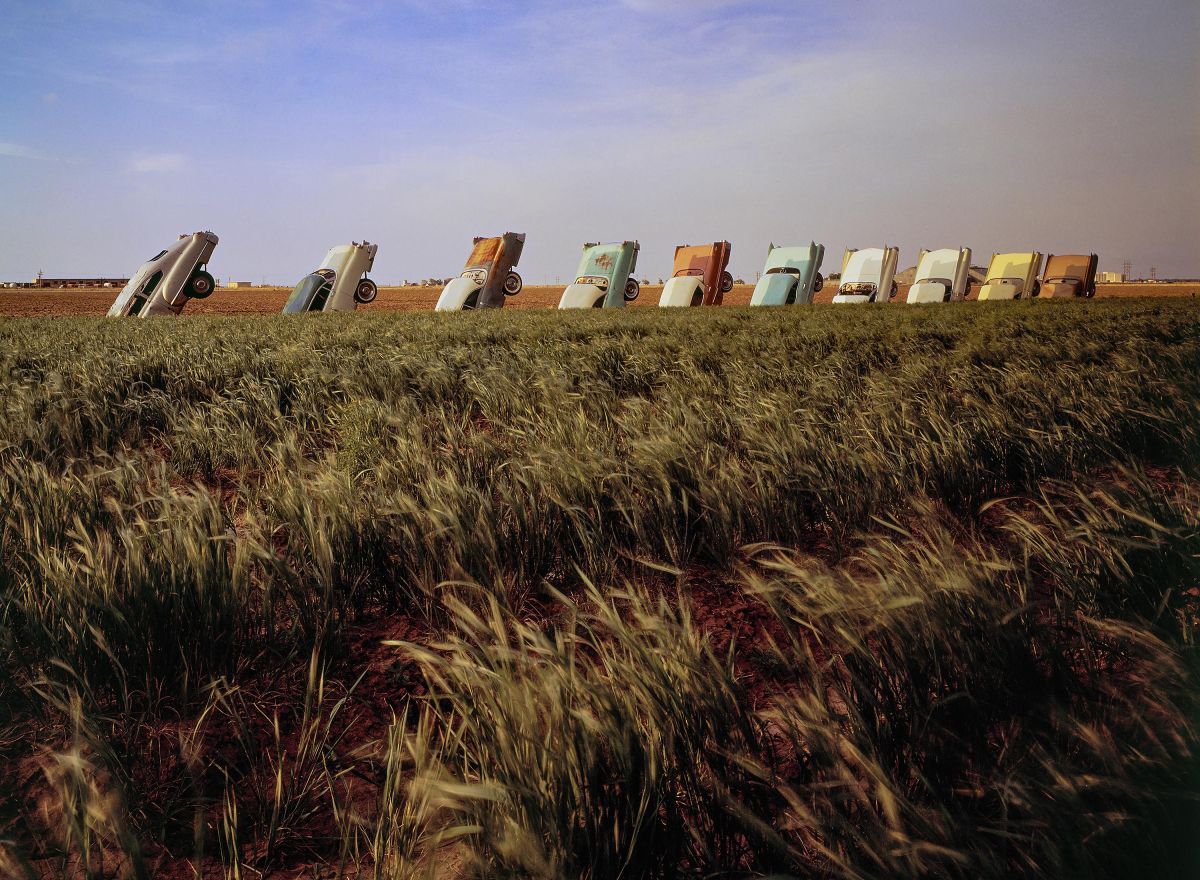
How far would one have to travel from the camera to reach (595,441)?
2330mm

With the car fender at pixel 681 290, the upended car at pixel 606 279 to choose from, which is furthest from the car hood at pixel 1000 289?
the upended car at pixel 606 279

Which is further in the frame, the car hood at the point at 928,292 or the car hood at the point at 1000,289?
the car hood at the point at 1000,289

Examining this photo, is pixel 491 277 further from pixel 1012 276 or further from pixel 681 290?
pixel 1012 276

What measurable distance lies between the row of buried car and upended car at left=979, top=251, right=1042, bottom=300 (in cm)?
3

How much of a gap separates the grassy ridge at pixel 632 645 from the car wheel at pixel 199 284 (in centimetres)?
1698

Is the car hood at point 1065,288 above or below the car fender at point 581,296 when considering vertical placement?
above

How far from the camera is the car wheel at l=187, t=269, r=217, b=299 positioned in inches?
673

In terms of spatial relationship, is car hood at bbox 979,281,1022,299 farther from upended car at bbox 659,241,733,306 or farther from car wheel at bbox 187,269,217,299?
car wheel at bbox 187,269,217,299

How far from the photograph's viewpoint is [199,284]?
1716 cm

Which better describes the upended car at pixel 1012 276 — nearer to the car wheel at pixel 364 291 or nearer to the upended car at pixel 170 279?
the car wheel at pixel 364 291

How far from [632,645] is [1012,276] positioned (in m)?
25.7

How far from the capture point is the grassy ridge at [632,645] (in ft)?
2.52

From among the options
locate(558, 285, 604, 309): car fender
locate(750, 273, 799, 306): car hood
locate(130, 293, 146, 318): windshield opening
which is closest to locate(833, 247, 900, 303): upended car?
locate(750, 273, 799, 306): car hood

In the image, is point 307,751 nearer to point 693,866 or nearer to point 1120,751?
point 693,866
